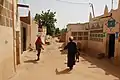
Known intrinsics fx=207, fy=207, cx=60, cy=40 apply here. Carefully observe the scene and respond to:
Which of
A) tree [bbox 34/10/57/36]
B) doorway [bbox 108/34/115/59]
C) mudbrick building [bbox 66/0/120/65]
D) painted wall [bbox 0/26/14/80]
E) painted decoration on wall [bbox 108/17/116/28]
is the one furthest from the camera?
tree [bbox 34/10/57/36]

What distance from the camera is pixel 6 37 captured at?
754cm

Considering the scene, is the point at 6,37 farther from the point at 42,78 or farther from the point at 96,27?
the point at 96,27

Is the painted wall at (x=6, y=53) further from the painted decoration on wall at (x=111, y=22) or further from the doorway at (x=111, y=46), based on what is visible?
the doorway at (x=111, y=46)

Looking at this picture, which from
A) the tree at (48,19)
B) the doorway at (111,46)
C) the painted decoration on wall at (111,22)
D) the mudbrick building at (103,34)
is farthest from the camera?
the tree at (48,19)

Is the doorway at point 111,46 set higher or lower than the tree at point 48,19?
lower

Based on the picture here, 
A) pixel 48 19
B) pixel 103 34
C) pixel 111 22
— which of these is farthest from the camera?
pixel 48 19

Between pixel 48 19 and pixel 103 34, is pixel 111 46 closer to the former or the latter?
pixel 103 34

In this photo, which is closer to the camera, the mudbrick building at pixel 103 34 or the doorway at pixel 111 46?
the mudbrick building at pixel 103 34

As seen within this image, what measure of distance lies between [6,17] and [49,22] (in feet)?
160

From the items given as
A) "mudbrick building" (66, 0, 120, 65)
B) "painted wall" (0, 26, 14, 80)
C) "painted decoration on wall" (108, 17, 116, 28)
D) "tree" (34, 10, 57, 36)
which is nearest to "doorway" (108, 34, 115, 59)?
"mudbrick building" (66, 0, 120, 65)

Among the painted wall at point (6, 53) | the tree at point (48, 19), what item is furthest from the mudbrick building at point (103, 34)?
the tree at point (48, 19)

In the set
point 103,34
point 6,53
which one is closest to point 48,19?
point 103,34

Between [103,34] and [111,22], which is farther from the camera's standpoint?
[103,34]

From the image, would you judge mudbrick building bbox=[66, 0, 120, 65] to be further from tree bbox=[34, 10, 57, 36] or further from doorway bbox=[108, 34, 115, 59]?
A: tree bbox=[34, 10, 57, 36]
